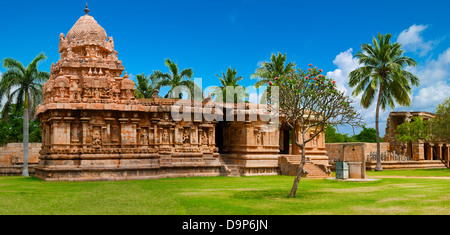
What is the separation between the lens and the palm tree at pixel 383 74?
33812 millimetres

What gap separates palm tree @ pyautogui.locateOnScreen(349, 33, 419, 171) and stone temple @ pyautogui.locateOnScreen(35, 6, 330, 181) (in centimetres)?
1137

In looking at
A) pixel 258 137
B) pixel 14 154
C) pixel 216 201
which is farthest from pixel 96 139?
pixel 14 154

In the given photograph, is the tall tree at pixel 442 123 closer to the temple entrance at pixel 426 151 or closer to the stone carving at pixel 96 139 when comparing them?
the temple entrance at pixel 426 151

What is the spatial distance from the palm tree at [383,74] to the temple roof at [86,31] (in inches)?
818

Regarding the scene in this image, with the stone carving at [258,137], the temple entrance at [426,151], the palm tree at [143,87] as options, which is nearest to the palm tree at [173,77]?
the palm tree at [143,87]

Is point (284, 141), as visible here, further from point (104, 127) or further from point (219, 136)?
point (104, 127)

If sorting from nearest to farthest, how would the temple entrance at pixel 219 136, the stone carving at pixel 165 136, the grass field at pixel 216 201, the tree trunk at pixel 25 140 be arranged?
the grass field at pixel 216 201
the stone carving at pixel 165 136
the tree trunk at pixel 25 140
the temple entrance at pixel 219 136

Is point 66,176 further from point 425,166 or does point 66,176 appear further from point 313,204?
point 425,166

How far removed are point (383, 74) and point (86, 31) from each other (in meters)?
23.0

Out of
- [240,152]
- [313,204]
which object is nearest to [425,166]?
[240,152]

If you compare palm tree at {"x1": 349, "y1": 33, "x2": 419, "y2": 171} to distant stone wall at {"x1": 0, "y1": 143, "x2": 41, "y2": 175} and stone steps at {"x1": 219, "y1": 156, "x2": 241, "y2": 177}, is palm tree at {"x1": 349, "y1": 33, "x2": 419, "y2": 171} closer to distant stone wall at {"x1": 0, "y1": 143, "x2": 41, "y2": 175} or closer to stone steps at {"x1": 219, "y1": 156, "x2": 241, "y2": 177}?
stone steps at {"x1": 219, "y1": 156, "x2": 241, "y2": 177}

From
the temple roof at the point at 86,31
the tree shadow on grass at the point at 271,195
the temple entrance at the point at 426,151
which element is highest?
the temple roof at the point at 86,31

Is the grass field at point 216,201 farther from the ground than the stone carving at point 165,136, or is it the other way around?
the stone carving at point 165,136

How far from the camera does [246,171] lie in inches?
982
